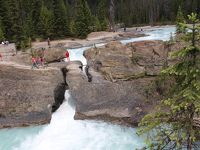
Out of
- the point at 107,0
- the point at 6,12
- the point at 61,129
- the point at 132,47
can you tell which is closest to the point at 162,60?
the point at 132,47

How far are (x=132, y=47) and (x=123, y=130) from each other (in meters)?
11.3

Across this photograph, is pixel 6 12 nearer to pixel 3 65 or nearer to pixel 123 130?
pixel 3 65

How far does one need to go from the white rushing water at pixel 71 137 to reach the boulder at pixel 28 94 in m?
0.84

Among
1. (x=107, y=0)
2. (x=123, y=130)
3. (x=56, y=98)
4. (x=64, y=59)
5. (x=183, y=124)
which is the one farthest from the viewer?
(x=107, y=0)

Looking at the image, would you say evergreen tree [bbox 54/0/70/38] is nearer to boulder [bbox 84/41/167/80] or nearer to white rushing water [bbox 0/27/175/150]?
boulder [bbox 84/41/167/80]

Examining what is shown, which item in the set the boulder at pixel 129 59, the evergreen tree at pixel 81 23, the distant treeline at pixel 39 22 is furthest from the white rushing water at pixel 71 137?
the evergreen tree at pixel 81 23

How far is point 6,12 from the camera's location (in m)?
48.7

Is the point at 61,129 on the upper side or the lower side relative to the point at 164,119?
lower

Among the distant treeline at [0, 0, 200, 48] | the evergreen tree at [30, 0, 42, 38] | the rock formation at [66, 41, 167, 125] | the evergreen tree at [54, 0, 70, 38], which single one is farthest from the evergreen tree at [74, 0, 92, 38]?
the rock formation at [66, 41, 167, 125]

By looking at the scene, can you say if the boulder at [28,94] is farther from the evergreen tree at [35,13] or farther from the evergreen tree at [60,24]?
the evergreen tree at [35,13]

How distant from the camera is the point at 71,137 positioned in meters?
20.0

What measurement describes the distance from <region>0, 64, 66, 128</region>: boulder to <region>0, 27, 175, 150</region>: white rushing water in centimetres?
84

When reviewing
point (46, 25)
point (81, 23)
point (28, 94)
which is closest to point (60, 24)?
point (46, 25)

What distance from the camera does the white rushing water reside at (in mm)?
18797
